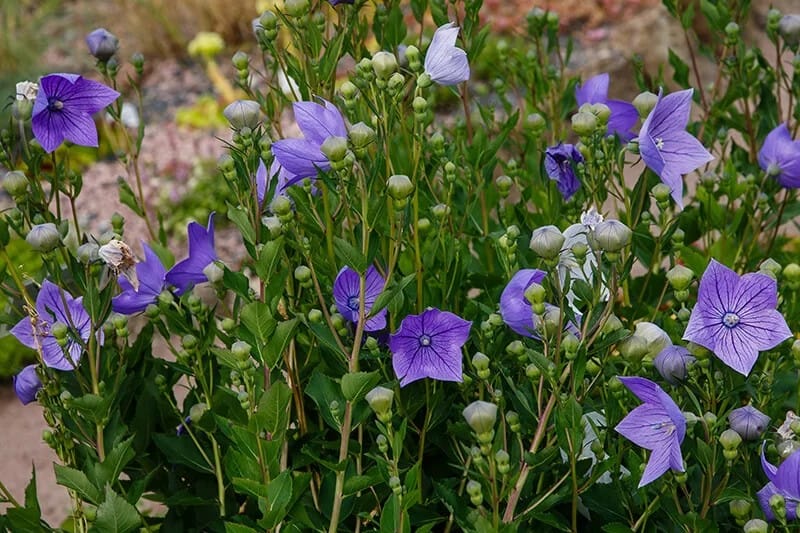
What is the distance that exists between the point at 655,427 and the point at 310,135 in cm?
65

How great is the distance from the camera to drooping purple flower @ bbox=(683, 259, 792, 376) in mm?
1493

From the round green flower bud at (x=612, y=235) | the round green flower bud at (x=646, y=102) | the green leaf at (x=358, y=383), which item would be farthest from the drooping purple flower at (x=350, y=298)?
the round green flower bud at (x=646, y=102)

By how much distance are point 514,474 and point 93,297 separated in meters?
0.72

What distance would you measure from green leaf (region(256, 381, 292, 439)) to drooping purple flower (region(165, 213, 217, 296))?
1.26 feet

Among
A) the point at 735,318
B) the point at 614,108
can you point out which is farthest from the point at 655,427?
the point at 614,108

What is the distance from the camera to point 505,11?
25.2 feet

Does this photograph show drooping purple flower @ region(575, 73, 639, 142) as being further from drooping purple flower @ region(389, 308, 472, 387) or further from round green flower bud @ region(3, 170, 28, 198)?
round green flower bud @ region(3, 170, 28, 198)

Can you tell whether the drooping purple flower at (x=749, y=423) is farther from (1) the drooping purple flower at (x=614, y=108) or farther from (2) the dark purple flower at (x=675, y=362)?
(1) the drooping purple flower at (x=614, y=108)

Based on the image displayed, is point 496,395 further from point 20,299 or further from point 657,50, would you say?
point 657,50

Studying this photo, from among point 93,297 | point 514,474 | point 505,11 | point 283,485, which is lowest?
point 505,11

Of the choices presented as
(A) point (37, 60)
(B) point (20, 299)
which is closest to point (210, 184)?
(A) point (37, 60)

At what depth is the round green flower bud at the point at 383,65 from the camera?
1.52 metres

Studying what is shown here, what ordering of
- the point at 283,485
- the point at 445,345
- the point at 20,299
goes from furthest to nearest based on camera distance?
the point at 20,299
the point at 445,345
the point at 283,485

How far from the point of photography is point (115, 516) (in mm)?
1626
